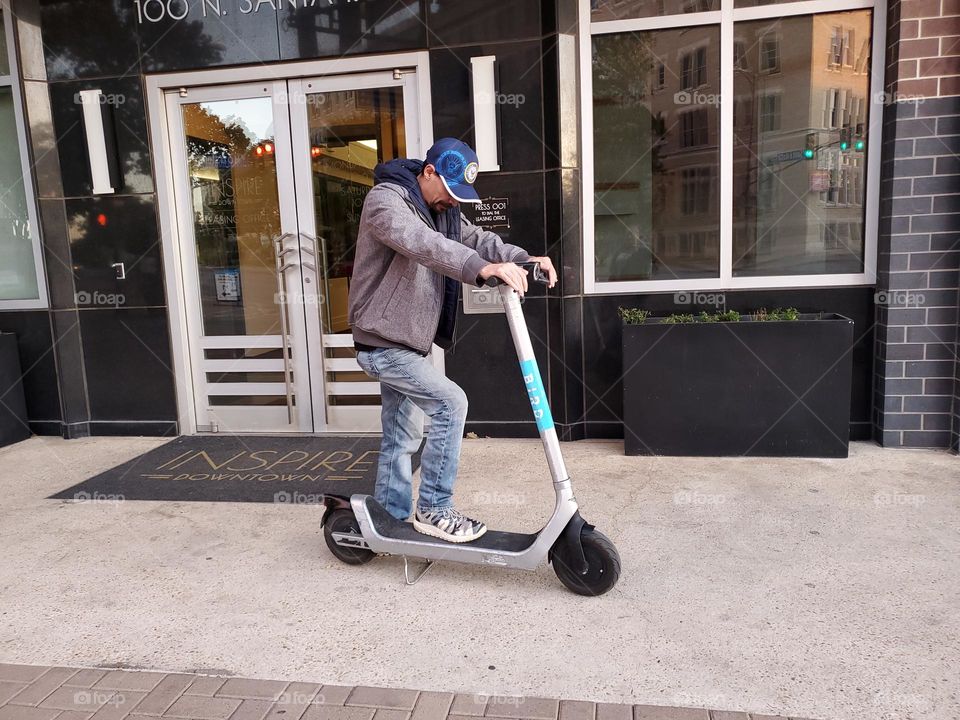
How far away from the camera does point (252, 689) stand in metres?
2.41

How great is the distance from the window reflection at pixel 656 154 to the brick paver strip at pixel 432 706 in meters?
3.38

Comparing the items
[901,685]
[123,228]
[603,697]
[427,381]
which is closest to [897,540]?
[901,685]

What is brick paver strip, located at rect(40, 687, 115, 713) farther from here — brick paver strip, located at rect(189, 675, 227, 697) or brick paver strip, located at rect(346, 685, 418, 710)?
brick paver strip, located at rect(346, 685, 418, 710)

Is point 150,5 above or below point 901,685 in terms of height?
above

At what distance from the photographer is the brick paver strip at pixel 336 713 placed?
2248mm

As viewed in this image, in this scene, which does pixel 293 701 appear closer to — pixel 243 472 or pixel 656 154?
pixel 243 472

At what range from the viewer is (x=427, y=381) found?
9.78 ft

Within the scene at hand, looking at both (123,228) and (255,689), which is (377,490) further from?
(123,228)

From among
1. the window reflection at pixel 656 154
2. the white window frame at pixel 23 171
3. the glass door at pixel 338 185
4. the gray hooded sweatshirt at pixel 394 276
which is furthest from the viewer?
the white window frame at pixel 23 171

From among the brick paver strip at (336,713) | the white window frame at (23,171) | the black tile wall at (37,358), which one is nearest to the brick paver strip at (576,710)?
the brick paver strip at (336,713)

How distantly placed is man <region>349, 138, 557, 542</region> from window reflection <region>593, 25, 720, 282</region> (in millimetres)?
2135

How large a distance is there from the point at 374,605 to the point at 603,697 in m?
1.02

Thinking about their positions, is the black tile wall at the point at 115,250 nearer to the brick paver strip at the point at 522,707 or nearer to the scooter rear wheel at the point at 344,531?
the scooter rear wheel at the point at 344,531

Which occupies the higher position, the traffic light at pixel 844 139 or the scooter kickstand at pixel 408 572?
the traffic light at pixel 844 139
